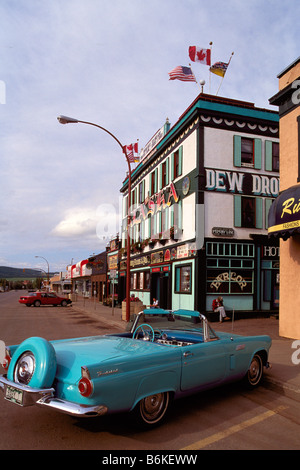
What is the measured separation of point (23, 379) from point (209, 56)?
19236mm

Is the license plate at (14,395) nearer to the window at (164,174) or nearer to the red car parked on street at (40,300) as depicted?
the window at (164,174)

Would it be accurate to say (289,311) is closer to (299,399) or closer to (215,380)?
(299,399)

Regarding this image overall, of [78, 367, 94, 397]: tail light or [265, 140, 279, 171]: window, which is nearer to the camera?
[78, 367, 94, 397]: tail light

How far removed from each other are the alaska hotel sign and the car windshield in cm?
1347

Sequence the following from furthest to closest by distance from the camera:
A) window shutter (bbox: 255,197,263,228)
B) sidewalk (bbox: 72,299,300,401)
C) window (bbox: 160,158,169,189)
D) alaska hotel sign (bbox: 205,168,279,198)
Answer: window (bbox: 160,158,169,189) → window shutter (bbox: 255,197,263,228) → alaska hotel sign (bbox: 205,168,279,198) → sidewalk (bbox: 72,299,300,401)

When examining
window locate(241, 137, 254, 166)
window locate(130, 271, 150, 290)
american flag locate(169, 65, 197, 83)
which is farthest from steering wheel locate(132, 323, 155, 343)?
window locate(130, 271, 150, 290)

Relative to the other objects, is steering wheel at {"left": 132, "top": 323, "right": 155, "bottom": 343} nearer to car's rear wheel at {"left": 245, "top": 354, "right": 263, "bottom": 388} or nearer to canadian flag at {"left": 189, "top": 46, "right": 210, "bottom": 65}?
car's rear wheel at {"left": 245, "top": 354, "right": 263, "bottom": 388}

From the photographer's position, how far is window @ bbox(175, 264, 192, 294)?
1936 centimetres

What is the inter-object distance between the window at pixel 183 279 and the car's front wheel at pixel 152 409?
47.5ft

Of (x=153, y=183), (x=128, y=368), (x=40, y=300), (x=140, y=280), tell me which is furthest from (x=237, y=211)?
(x=40, y=300)

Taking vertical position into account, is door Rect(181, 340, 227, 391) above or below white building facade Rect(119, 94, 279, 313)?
below

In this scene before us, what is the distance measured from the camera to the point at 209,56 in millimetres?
19625

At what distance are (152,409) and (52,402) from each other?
1.25 metres

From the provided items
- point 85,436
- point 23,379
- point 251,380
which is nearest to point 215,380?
point 251,380
